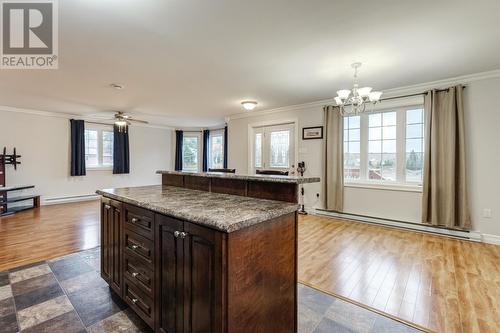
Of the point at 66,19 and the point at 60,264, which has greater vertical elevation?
the point at 66,19

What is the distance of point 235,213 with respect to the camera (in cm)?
126

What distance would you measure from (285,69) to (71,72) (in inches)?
118

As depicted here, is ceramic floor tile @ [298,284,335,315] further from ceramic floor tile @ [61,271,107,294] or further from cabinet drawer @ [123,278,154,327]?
ceramic floor tile @ [61,271,107,294]

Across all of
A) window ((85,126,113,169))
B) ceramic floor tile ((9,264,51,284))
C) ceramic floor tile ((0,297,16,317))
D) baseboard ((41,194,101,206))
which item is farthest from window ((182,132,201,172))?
ceramic floor tile ((0,297,16,317))

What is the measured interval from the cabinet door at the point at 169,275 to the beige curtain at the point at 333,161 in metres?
3.93

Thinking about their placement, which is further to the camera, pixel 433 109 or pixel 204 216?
pixel 433 109

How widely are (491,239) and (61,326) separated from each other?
5125 mm

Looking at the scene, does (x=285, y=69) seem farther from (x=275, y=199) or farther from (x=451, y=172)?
(x=451, y=172)

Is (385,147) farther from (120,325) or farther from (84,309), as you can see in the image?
(84,309)

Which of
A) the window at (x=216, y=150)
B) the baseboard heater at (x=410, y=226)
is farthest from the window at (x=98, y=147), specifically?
the baseboard heater at (x=410, y=226)

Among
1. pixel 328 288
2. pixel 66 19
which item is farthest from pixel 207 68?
pixel 328 288

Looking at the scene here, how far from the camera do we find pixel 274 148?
5840 mm

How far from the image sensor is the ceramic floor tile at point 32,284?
82.2 inches

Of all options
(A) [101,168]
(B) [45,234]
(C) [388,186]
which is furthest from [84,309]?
(A) [101,168]
